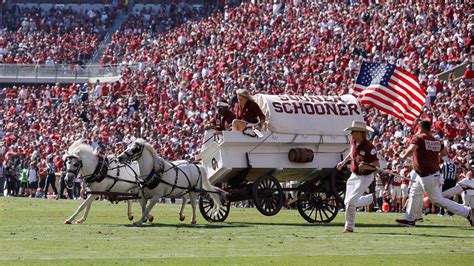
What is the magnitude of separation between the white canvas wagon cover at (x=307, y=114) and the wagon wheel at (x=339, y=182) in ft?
2.68

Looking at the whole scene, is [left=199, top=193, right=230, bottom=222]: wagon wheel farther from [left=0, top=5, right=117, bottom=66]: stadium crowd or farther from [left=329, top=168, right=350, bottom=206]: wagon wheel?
[left=0, top=5, right=117, bottom=66]: stadium crowd

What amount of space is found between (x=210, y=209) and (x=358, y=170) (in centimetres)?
607

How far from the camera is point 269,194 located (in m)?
26.0

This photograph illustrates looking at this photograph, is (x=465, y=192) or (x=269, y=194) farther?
(x=269, y=194)

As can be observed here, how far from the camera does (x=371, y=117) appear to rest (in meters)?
37.2

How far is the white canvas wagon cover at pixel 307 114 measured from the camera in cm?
2581

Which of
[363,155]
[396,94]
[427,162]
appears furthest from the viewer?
[396,94]

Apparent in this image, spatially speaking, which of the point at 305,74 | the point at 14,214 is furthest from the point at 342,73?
the point at 14,214

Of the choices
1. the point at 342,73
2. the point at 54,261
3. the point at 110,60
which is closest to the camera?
the point at 54,261

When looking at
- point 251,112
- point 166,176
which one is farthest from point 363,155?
point 166,176

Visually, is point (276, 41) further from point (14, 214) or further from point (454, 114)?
point (14, 214)

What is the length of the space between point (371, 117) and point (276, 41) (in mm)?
14166

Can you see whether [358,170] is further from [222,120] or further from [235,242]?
[222,120]

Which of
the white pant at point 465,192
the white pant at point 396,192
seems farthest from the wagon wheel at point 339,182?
the white pant at point 396,192
